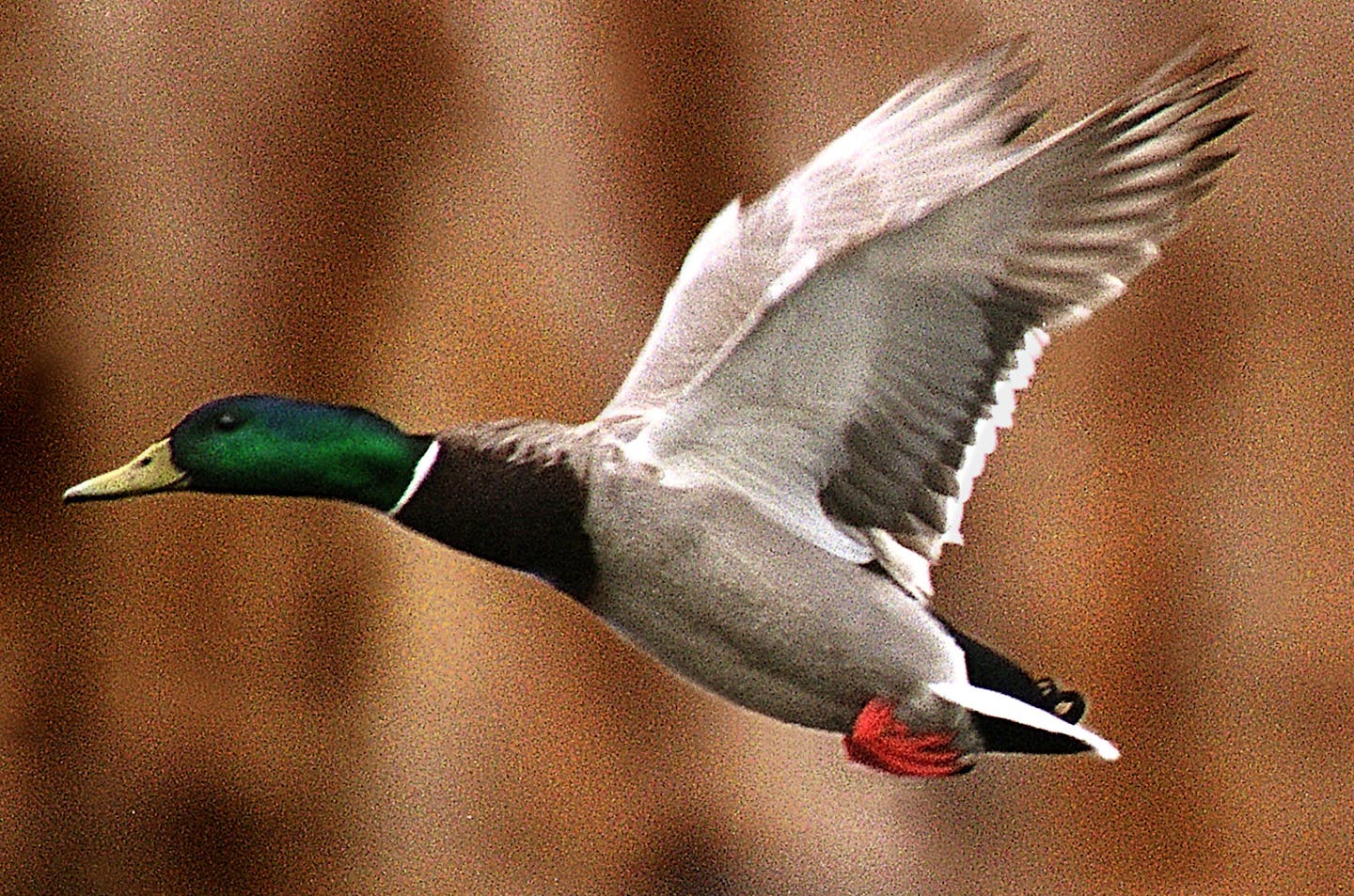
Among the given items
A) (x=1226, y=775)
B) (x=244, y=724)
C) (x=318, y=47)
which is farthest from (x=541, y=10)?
(x=1226, y=775)

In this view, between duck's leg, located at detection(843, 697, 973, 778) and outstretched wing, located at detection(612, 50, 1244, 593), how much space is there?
0.22 ft

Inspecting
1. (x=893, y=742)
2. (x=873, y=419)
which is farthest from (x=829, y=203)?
(x=893, y=742)

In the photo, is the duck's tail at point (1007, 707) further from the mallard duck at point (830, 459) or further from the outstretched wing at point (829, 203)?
the outstretched wing at point (829, 203)

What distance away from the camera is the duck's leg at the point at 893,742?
0.88 metres

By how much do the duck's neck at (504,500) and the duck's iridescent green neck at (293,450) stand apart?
0.4 inches

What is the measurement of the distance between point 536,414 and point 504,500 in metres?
0.18

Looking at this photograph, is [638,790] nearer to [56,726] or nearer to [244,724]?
[244,724]

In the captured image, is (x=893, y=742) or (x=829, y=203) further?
(x=829, y=203)

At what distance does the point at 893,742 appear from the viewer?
A: 0.88m

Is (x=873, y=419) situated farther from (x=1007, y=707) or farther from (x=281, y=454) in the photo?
(x=281, y=454)

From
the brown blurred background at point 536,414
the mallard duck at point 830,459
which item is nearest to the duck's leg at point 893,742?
the mallard duck at point 830,459

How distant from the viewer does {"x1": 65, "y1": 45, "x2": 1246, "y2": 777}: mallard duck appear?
776mm

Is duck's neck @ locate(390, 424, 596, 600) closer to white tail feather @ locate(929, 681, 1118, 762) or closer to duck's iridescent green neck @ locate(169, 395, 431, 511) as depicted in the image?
duck's iridescent green neck @ locate(169, 395, 431, 511)

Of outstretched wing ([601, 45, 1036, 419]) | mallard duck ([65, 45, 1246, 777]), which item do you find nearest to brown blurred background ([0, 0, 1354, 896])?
outstretched wing ([601, 45, 1036, 419])
